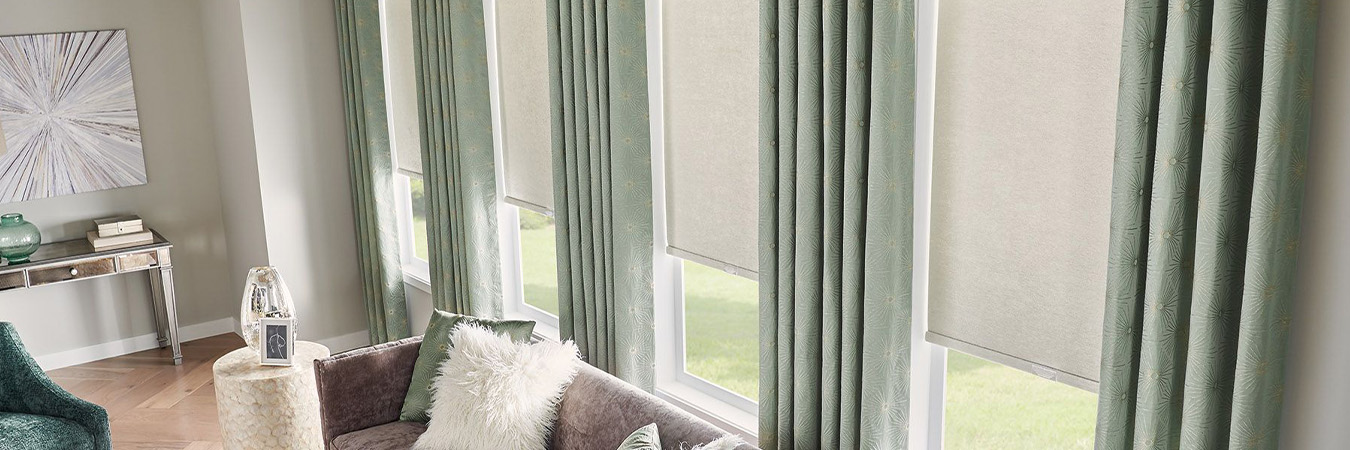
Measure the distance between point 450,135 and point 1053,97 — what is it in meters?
2.86

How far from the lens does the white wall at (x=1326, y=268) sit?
65.9 inches

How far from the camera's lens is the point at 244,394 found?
3750 millimetres

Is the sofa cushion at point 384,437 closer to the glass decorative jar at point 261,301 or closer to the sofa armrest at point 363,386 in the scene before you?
the sofa armrest at point 363,386

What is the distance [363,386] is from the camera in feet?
11.7

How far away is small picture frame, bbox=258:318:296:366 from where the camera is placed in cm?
385

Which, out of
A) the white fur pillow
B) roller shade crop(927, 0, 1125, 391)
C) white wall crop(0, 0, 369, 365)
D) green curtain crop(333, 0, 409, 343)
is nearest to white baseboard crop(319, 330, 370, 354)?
white wall crop(0, 0, 369, 365)

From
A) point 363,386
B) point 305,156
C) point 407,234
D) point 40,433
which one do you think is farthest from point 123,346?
point 363,386

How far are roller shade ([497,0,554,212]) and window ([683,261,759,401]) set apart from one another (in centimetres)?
241

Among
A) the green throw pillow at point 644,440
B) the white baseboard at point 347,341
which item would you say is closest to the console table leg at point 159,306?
the white baseboard at point 347,341

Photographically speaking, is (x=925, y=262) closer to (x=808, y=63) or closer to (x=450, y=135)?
(x=808, y=63)

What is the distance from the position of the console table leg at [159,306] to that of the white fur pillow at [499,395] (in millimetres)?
3047

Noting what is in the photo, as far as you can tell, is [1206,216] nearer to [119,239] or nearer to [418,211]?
[119,239]

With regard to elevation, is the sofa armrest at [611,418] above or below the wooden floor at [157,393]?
→ above

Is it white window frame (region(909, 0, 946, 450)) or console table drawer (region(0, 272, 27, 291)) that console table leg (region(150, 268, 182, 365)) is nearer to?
console table drawer (region(0, 272, 27, 291))
